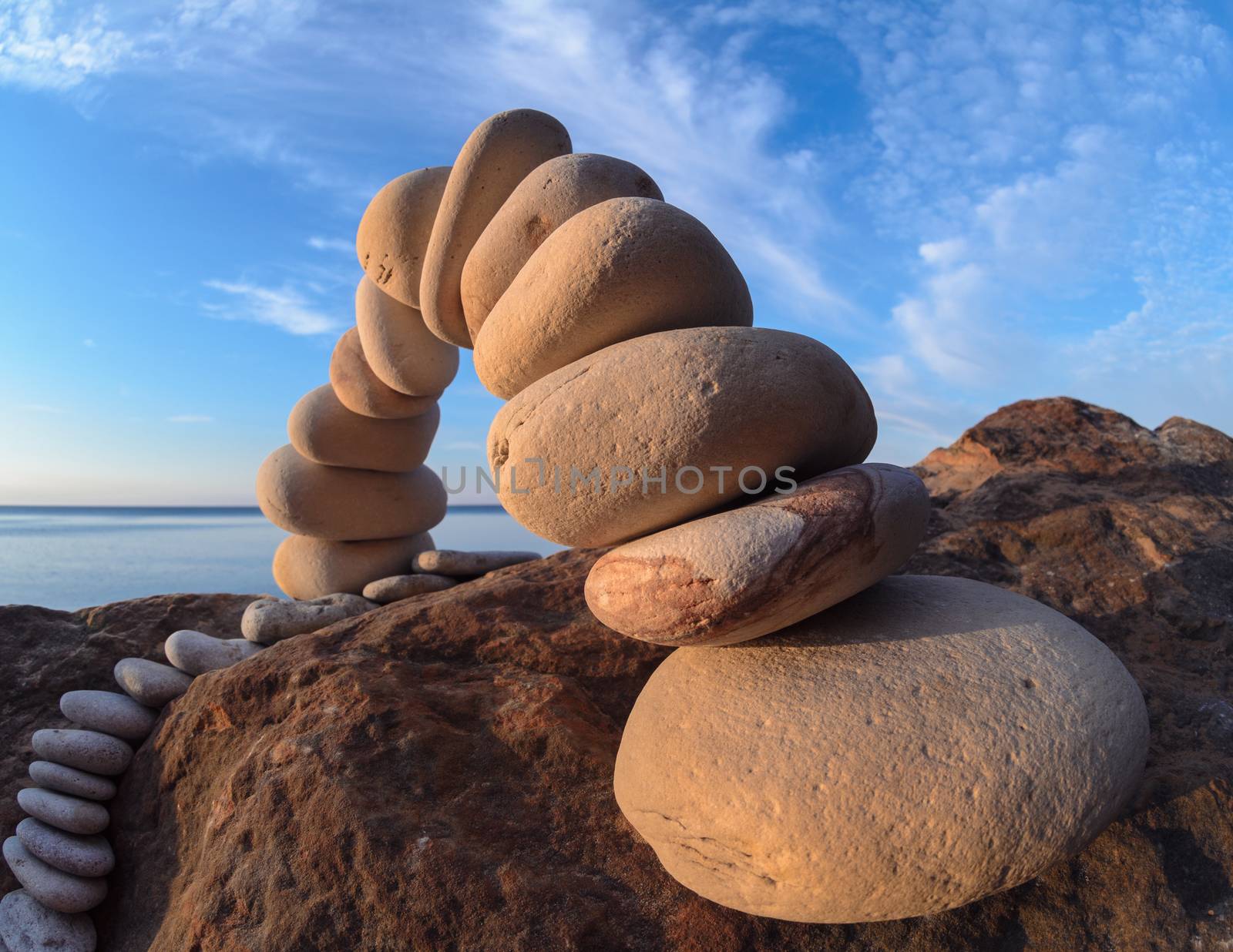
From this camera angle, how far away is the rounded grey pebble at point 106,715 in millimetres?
3547

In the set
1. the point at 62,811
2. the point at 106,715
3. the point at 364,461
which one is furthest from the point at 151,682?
the point at 364,461

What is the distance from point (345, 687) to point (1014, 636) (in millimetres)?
2258

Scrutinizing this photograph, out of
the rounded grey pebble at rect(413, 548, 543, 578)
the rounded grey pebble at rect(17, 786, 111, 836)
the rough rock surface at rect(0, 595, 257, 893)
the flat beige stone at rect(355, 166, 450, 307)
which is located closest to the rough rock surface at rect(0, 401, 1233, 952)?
the rough rock surface at rect(0, 595, 257, 893)

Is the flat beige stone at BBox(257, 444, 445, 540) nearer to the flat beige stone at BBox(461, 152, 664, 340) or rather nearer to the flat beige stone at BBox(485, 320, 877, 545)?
the flat beige stone at BBox(461, 152, 664, 340)

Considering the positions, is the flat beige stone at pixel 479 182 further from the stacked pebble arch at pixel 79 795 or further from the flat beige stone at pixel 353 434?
the stacked pebble arch at pixel 79 795

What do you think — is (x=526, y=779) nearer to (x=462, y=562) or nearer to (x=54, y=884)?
(x=54, y=884)

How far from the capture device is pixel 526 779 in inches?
105

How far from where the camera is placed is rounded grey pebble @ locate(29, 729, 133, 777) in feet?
11.1

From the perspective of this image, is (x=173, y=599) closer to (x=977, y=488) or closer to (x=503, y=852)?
(x=503, y=852)

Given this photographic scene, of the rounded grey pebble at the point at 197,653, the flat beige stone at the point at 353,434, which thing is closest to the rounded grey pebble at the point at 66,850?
the rounded grey pebble at the point at 197,653

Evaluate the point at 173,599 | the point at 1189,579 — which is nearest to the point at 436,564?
the point at 173,599

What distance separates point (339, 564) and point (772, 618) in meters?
3.73

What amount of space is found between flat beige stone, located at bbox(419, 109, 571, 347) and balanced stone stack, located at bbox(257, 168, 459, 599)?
65 cm

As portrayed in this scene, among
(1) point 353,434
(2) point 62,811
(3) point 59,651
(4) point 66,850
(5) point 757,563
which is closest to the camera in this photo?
(5) point 757,563
